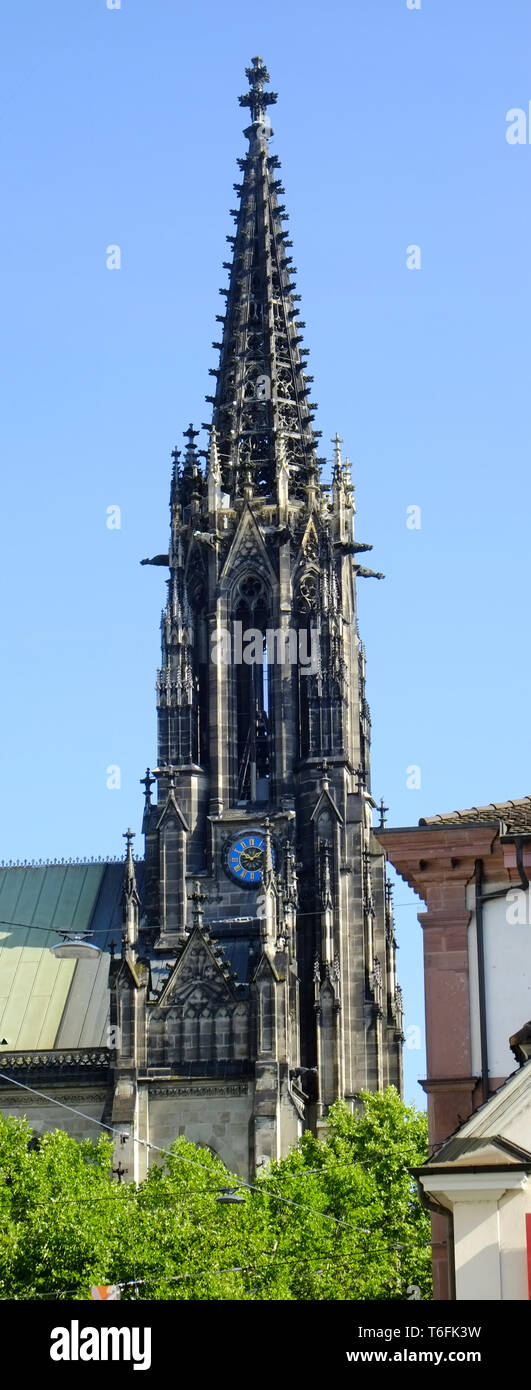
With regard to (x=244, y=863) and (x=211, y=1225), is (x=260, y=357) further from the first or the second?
(x=211, y=1225)

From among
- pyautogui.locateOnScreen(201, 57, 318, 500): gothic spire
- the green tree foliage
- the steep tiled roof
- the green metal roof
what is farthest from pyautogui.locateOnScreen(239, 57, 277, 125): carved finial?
the steep tiled roof

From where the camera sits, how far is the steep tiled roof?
136 ft

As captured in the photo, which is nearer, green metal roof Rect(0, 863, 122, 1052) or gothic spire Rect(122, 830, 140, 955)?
gothic spire Rect(122, 830, 140, 955)

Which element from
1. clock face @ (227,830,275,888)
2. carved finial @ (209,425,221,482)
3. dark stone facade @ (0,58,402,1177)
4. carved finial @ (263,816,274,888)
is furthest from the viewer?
carved finial @ (209,425,221,482)

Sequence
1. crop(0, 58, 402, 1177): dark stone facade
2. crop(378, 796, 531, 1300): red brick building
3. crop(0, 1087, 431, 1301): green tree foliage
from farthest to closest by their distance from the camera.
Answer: crop(0, 58, 402, 1177): dark stone facade → crop(0, 1087, 431, 1301): green tree foliage → crop(378, 796, 531, 1300): red brick building

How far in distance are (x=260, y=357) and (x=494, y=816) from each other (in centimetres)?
5660

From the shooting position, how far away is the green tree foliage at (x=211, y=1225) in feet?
194

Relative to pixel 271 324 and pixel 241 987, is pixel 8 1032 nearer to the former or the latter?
pixel 241 987

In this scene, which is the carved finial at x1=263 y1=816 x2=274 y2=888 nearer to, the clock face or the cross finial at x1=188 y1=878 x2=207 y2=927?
the clock face

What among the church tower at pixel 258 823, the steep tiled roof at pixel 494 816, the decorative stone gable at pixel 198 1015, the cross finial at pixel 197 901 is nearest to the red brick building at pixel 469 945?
the steep tiled roof at pixel 494 816

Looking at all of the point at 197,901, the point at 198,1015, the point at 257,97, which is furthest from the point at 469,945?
the point at 257,97

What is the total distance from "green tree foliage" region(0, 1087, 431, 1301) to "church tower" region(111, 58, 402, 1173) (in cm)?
475

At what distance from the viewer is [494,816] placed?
42.2 m
